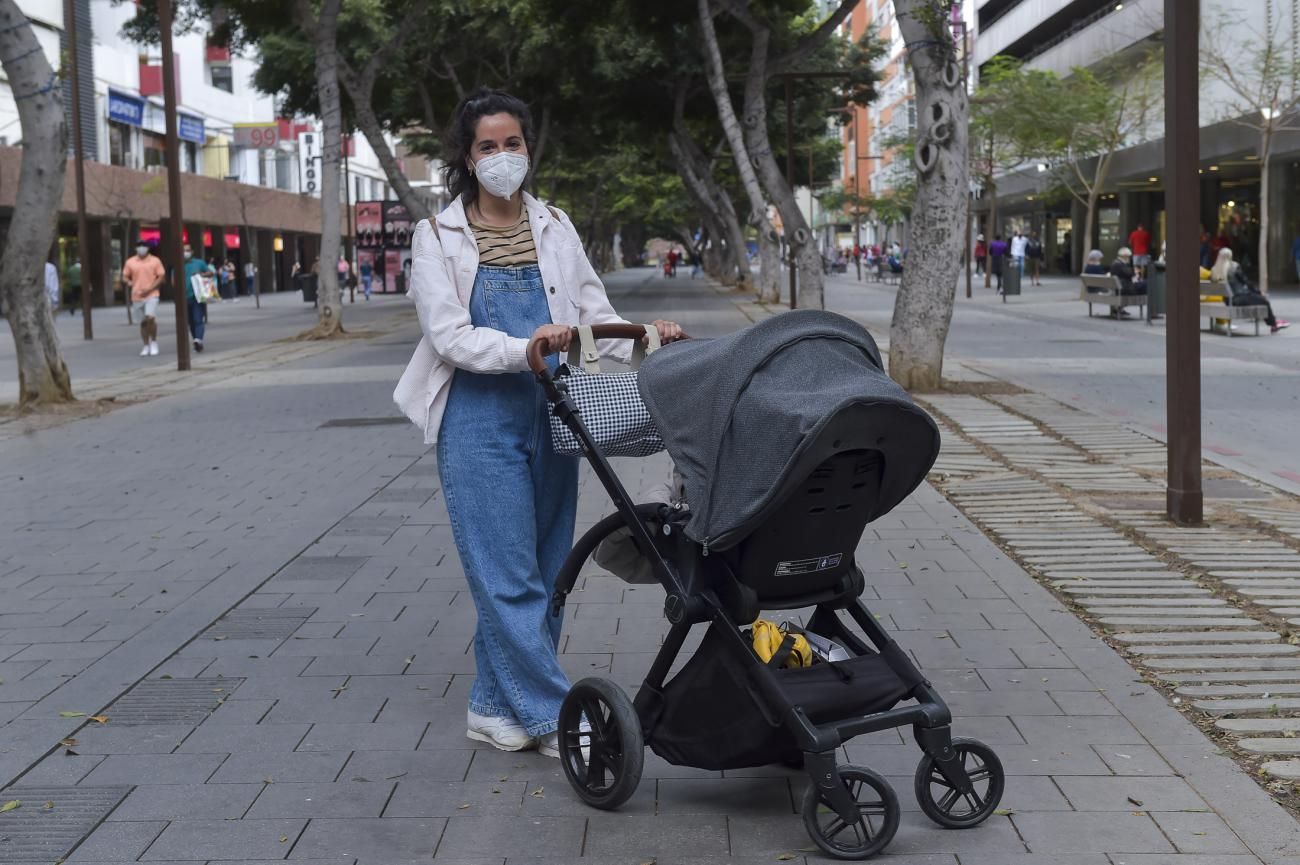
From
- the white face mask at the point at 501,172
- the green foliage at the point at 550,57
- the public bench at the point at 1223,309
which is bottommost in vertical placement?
the public bench at the point at 1223,309

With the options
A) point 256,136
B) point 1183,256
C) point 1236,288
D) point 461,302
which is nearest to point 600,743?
point 461,302

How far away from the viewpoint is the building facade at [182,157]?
47.6 m

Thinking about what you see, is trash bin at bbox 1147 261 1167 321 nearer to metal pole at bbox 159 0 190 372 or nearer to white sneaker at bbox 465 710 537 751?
metal pole at bbox 159 0 190 372

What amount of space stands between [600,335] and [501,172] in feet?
1.80

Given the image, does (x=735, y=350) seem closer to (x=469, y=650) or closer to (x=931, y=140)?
(x=469, y=650)

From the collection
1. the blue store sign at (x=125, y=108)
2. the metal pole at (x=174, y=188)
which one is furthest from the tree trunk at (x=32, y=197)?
the blue store sign at (x=125, y=108)

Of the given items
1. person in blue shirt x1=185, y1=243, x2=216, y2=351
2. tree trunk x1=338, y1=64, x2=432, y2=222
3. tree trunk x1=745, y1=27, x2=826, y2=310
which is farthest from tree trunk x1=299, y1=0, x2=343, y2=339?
tree trunk x1=745, y1=27, x2=826, y2=310

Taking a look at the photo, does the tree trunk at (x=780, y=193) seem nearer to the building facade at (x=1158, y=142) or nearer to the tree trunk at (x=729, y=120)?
the tree trunk at (x=729, y=120)

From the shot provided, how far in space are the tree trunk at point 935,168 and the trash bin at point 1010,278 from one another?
967 inches

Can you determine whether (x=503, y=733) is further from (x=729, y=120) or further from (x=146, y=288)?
(x=729, y=120)

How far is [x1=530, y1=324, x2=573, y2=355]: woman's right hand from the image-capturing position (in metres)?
4.19

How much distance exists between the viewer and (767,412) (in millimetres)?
3590

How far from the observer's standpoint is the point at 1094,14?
57500 millimetres

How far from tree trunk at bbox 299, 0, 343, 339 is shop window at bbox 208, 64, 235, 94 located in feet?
139
